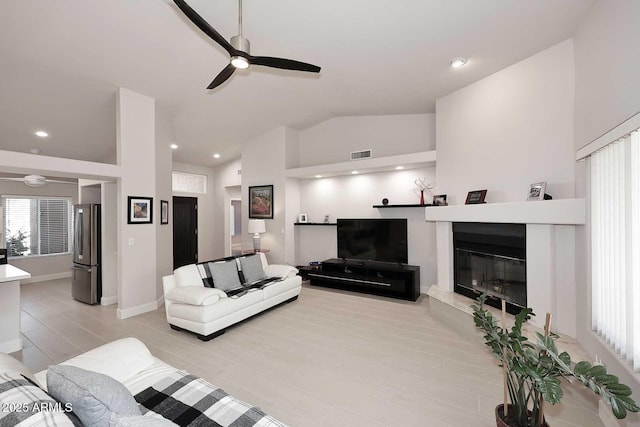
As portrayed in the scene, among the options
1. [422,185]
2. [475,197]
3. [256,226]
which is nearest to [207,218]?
[256,226]

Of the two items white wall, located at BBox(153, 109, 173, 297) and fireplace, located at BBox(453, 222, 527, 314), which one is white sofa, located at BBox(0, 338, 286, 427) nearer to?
white wall, located at BBox(153, 109, 173, 297)

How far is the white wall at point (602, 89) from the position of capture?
1.81 m

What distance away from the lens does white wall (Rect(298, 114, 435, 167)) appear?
5.09 m

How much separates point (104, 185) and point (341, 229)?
423 centimetres

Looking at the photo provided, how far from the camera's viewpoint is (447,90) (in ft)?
13.3

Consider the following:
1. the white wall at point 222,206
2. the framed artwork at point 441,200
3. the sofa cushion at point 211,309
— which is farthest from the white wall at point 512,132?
the white wall at point 222,206

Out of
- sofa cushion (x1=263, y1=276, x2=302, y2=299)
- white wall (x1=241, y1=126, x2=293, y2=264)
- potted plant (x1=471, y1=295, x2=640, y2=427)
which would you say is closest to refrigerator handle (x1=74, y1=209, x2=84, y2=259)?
white wall (x1=241, y1=126, x2=293, y2=264)

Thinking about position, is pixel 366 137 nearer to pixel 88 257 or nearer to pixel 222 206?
pixel 222 206

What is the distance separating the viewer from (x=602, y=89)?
2166 mm

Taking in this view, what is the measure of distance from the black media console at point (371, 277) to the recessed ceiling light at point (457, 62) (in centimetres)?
306

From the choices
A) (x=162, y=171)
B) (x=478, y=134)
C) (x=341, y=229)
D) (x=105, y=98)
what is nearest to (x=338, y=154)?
(x=341, y=229)

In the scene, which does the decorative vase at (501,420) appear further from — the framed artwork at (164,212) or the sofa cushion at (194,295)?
the framed artwork at (164,212)

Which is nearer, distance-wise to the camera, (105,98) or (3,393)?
(3,393)

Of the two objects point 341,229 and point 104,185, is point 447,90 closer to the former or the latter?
point 341,229
